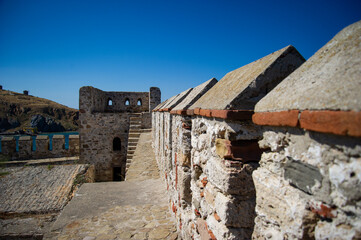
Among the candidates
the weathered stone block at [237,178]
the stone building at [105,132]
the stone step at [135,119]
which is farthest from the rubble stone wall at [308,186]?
the stone step at [135,119]

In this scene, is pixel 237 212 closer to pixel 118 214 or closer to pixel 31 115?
pixel 118 214

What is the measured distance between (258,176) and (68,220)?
13.3ft

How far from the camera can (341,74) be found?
0.93 metres

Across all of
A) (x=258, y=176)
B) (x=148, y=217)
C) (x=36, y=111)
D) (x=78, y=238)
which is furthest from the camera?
(x=36, y=111)

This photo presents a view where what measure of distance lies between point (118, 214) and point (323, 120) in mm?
4258

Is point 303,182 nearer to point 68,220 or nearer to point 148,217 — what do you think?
point 148,217

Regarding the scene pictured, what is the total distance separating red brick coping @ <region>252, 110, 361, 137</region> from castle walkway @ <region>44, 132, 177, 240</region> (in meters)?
3.00

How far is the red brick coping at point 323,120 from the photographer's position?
72 centimetres

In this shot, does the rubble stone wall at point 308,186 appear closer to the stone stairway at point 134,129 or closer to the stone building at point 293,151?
the stone building at point 293,151

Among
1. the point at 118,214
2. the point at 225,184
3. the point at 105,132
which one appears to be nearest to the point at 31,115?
the point at 105,132

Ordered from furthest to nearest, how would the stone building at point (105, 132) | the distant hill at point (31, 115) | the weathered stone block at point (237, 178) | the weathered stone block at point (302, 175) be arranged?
the distant hill at point (31, 115) → the stone building at point (105, 132) → the weathered stone block at point (237, 178) → the weathered stone block at point (302, 175)

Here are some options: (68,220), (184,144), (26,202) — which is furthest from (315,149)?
(26,202)

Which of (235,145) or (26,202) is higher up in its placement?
(235,145)

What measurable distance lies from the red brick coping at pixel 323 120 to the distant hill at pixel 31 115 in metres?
46.9
